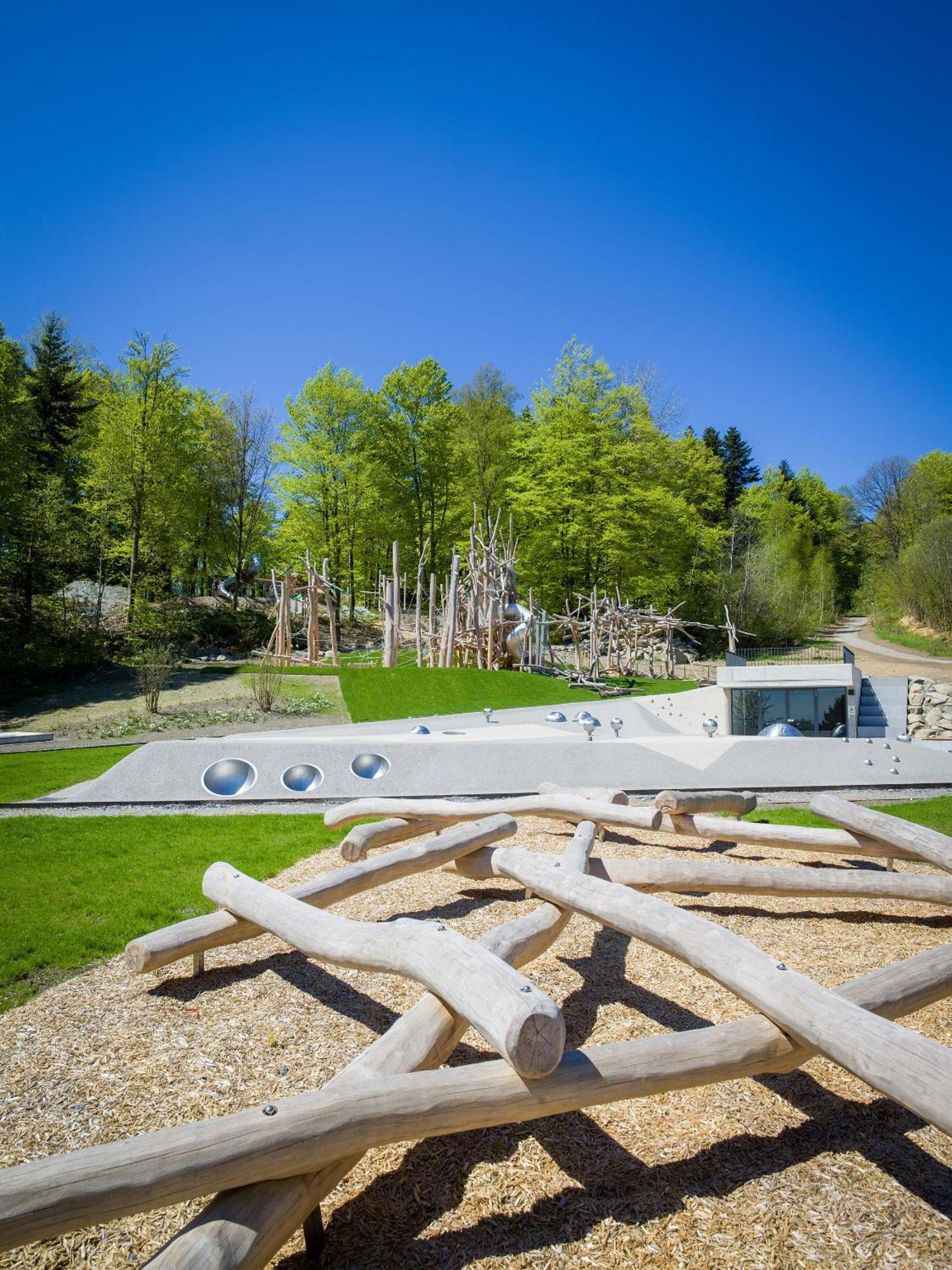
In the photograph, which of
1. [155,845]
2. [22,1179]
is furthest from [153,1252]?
[155,845]

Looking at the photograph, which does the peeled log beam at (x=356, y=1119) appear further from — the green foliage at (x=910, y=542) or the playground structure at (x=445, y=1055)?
the green foliage at (x=910, y=542)

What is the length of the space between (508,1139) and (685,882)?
2.22m

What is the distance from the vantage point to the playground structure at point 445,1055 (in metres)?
2.02

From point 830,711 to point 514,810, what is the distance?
998 cm

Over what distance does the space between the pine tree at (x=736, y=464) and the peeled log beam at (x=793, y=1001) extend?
50927 millimetres

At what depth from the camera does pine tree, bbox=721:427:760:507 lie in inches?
2003

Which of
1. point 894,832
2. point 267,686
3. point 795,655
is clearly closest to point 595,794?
point 894,832

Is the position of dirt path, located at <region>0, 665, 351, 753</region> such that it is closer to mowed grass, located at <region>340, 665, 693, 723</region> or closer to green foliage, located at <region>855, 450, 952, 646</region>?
mowed grass, located at <region>340, 665, 693, 723</region>

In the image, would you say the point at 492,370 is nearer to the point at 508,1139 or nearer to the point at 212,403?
the point at 212,403

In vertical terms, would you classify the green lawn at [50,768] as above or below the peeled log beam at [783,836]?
below

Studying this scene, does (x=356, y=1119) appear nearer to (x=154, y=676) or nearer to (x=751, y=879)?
(x=751, y=879)

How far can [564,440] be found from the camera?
31609 mm

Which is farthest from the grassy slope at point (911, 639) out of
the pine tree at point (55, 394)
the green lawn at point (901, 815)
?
the pine tree at point (55, 394)

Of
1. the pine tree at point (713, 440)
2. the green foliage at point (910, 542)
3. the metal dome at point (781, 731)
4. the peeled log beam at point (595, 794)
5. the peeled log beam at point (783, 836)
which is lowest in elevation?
the peeled log beam at point (783, 836)
